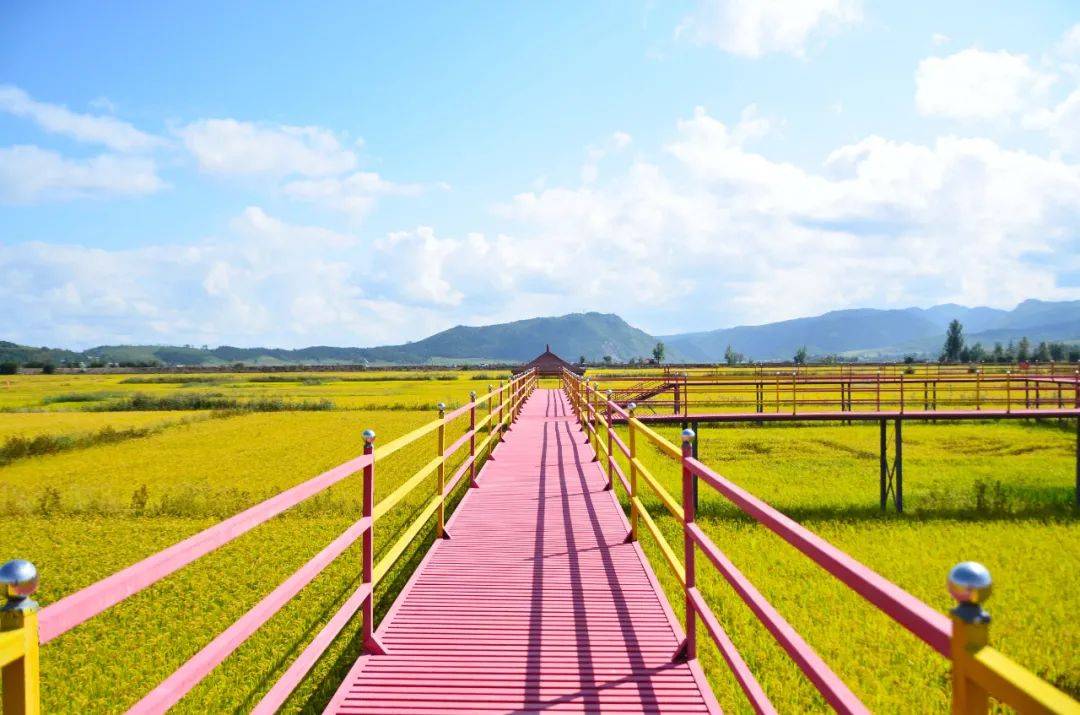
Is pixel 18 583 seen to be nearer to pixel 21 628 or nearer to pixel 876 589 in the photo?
pixel 21 628

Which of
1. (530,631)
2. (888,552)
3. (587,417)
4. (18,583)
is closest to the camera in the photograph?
(18,583)

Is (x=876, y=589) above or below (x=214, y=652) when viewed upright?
above

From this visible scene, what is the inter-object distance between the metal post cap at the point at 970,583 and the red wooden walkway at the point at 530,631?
95.7 inches

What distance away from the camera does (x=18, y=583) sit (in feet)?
4.62

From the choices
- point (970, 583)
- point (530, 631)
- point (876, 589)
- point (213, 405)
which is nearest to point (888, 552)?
point (530, 631)

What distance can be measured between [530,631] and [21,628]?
10.7ft

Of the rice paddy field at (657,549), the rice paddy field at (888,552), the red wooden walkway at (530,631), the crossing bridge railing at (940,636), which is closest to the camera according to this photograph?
the crossing bridge railing at (940,636)

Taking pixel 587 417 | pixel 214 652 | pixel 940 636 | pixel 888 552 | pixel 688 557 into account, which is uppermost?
pixel 940 636

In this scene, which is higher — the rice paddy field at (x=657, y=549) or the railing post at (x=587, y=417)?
the railing post at (x=587, y=417)

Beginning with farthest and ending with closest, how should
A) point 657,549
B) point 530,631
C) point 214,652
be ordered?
point 657,549, point 530,631, point 214,652

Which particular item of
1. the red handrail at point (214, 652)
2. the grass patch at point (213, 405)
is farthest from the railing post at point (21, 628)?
the grass patch at point (213, 405)

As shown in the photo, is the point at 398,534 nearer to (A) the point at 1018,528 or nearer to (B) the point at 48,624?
(B) the point at 48,624

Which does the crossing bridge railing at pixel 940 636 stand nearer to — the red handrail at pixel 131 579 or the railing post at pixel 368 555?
the red handrail at pixel 131 579

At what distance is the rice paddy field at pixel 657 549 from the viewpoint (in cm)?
537
